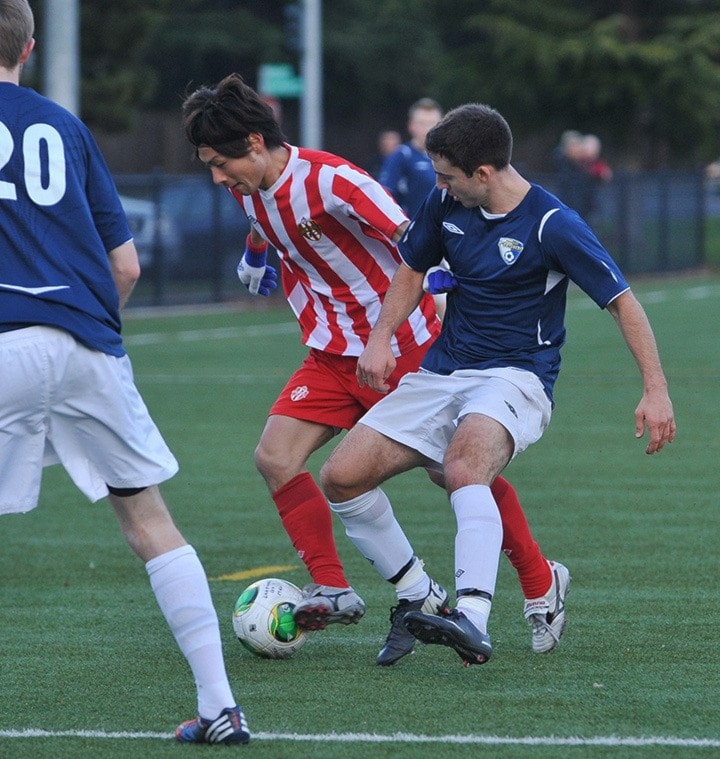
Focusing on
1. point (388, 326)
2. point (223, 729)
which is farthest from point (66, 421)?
point (388, 326)

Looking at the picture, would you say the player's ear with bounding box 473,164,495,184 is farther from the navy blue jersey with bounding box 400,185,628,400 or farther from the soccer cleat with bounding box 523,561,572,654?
the soccer cleat with bounding box 523,561,572,654

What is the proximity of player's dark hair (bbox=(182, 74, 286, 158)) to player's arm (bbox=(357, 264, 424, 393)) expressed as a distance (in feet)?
2.22

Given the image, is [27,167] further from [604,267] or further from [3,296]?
[604,267]

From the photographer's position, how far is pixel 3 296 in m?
4.32

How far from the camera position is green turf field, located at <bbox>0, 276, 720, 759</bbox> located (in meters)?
4.59

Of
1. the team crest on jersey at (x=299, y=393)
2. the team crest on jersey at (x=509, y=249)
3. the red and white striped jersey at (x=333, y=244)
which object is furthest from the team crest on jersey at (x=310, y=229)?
the team crest on jersey at (x=509, y=249)

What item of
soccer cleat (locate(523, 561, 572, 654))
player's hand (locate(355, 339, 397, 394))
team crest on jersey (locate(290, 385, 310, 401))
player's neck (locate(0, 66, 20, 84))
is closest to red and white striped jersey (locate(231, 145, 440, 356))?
team crest on jersey (locate(290, 385, 310, 401))

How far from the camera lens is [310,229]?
5.89m

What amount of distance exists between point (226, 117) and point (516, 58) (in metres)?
33.0

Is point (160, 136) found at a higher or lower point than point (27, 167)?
lower

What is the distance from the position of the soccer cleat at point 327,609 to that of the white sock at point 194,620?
1257 mm

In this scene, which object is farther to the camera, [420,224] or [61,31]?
[61,31]

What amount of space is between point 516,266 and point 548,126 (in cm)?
3564

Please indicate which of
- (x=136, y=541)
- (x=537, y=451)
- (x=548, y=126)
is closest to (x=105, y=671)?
(x=136, y=541)
